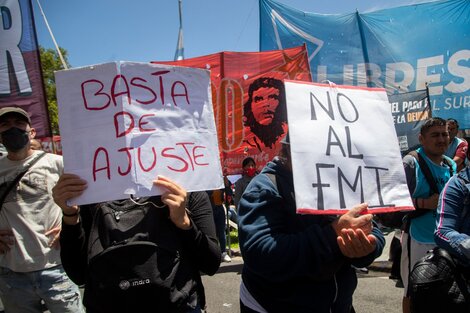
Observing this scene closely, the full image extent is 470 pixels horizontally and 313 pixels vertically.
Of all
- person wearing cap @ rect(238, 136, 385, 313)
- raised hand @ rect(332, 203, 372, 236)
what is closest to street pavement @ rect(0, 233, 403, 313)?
person wearing cap @ rect(238, 136, 385, 313)

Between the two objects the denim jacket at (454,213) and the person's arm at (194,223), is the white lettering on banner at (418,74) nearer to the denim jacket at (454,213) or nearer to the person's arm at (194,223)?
the denim jacket at (454,213)

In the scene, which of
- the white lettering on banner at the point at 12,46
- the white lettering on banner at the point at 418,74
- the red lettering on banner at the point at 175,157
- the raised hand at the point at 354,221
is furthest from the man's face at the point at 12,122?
the white lettering on banner at the point at 418,74

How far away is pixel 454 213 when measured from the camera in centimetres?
219

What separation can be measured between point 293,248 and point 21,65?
257 cm

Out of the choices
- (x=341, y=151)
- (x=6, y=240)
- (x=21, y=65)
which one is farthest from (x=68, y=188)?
(x=21, y=65)

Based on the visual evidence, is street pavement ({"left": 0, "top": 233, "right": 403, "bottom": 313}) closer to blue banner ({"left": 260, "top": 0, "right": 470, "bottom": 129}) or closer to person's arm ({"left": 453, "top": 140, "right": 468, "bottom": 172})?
person's arm ({"left": 453, "top": 140, "right": 468, "bottom": 172})

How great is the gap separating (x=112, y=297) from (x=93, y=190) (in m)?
0.42

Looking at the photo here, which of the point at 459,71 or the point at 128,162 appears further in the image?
the point at 459,71

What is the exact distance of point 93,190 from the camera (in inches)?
58.3

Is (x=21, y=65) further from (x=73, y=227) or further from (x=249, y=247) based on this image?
(x=249, y=247)

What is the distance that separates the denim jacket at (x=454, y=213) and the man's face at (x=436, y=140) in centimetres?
82

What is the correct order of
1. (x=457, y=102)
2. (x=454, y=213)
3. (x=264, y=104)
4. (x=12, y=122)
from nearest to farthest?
1. (x=454, y=213)
2. (x=12, y=122)
3. (x=264, y=104)
4. (x=457, y=102)

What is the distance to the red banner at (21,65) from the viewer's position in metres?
2.78

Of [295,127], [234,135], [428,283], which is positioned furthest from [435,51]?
[295,127]
